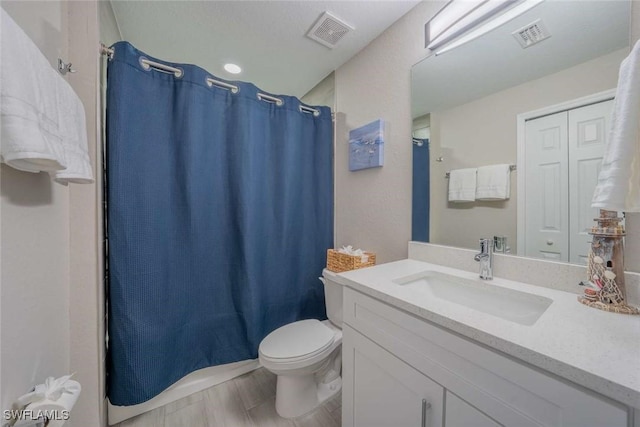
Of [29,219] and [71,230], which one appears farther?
[71,230]

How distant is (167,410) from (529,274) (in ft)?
6.36

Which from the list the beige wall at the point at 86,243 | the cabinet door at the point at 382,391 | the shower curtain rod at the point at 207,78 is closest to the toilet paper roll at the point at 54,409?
the beige wall at the point at 86,243

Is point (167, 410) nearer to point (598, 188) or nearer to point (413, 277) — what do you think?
point (413, 277)

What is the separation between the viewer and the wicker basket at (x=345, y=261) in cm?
146

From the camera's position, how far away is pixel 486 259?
98cm

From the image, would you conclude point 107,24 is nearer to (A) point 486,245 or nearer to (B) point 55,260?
(B) point 55,260

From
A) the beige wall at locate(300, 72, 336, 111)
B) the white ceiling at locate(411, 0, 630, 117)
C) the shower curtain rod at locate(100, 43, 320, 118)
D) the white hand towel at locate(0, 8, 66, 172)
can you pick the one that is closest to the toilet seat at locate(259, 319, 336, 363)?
the white hand towel at locate(0, 8, 66, 172)

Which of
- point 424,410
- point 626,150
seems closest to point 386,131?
point 626,150

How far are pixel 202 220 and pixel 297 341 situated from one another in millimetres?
888

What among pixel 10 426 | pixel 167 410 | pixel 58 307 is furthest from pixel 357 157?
pixel 167 410

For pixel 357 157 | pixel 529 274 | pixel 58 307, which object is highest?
pixel 357 157

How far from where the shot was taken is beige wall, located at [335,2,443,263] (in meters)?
1.37

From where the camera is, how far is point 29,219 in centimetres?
77

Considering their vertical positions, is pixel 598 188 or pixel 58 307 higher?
pixel 598 188
